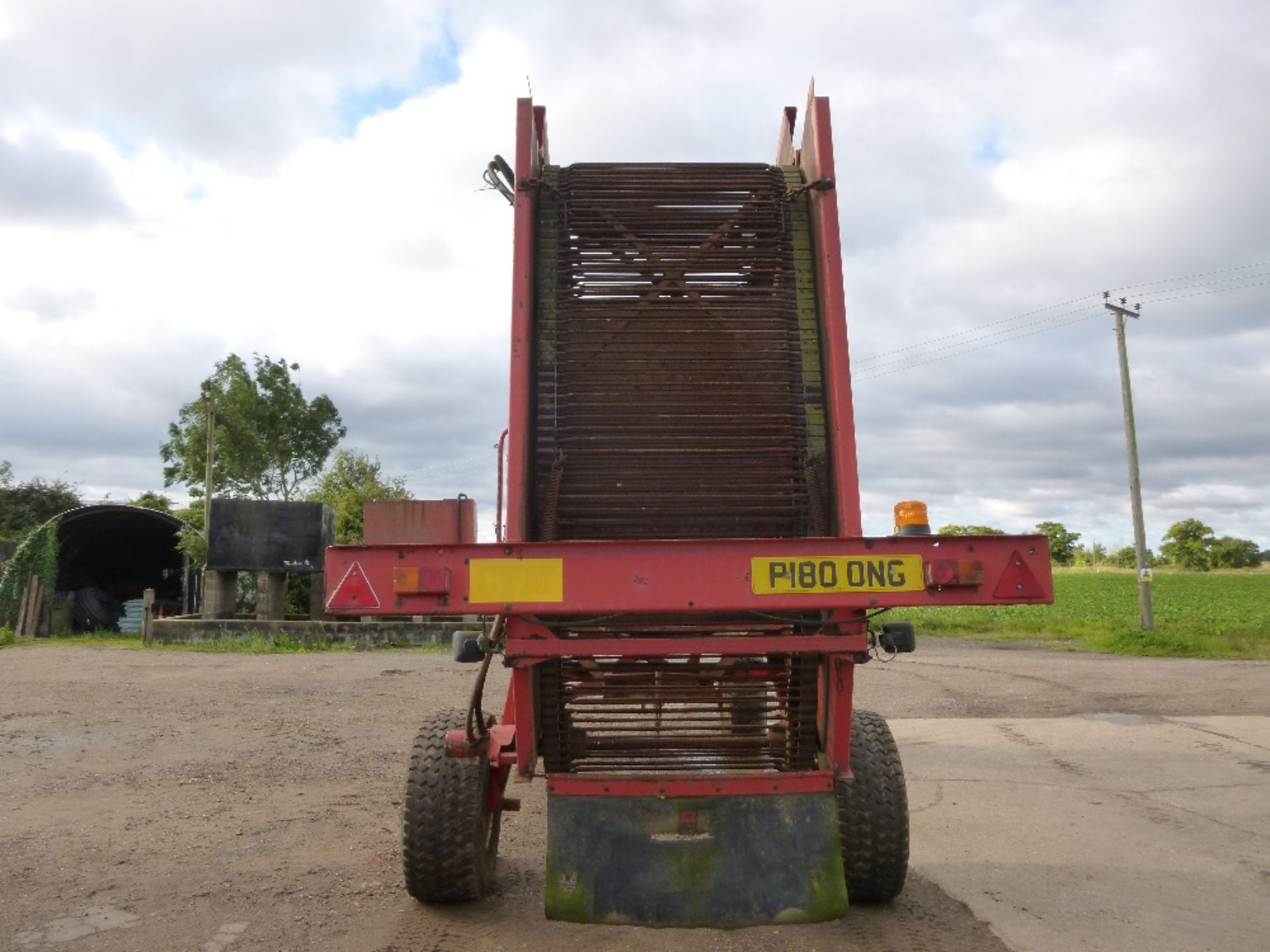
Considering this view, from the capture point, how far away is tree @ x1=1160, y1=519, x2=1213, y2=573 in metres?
93.3

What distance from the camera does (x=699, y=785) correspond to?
4.07 metres

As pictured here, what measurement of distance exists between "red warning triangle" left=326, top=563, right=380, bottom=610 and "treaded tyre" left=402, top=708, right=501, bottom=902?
1267 millimetres

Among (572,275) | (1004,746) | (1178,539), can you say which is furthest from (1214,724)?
(1178,539)

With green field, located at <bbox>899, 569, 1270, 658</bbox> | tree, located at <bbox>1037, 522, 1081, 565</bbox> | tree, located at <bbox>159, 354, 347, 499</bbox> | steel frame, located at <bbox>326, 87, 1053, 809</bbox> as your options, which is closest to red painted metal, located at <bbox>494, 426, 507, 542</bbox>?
steel frame, located at <bbox>326, 87, 1053, 809</bbox>

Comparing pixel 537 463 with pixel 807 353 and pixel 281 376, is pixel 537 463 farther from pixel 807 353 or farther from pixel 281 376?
pixel 281 376

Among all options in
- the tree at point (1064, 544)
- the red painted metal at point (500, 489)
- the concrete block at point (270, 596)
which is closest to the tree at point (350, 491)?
the concrete block at point (270, 596)

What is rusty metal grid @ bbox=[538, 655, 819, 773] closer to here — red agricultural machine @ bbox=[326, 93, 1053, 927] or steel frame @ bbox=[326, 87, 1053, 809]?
red agricultural machine @ bbox=[326, 93, 1053, 927]

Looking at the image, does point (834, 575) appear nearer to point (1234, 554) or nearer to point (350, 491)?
point (350, 491)

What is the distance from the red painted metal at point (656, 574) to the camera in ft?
11.8

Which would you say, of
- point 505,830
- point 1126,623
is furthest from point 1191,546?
point 505,830

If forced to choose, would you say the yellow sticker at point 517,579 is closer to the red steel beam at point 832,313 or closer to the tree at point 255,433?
the red steel beam at point 832,313

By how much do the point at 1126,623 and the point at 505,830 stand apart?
23.1 m

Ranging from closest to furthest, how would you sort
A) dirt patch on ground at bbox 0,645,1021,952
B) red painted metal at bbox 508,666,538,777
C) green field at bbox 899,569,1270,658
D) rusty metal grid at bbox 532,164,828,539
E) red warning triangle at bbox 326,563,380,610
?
red warning triangle at bbox 326,563,380,610
red painted metal at bbox 508,666,538,777
dirt patch on ground at bbox 0,645,1021,952
rusty metal grid at bbox 532,164,828,539
green field at bbox 899,569,1270,658

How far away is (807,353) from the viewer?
4.84m
